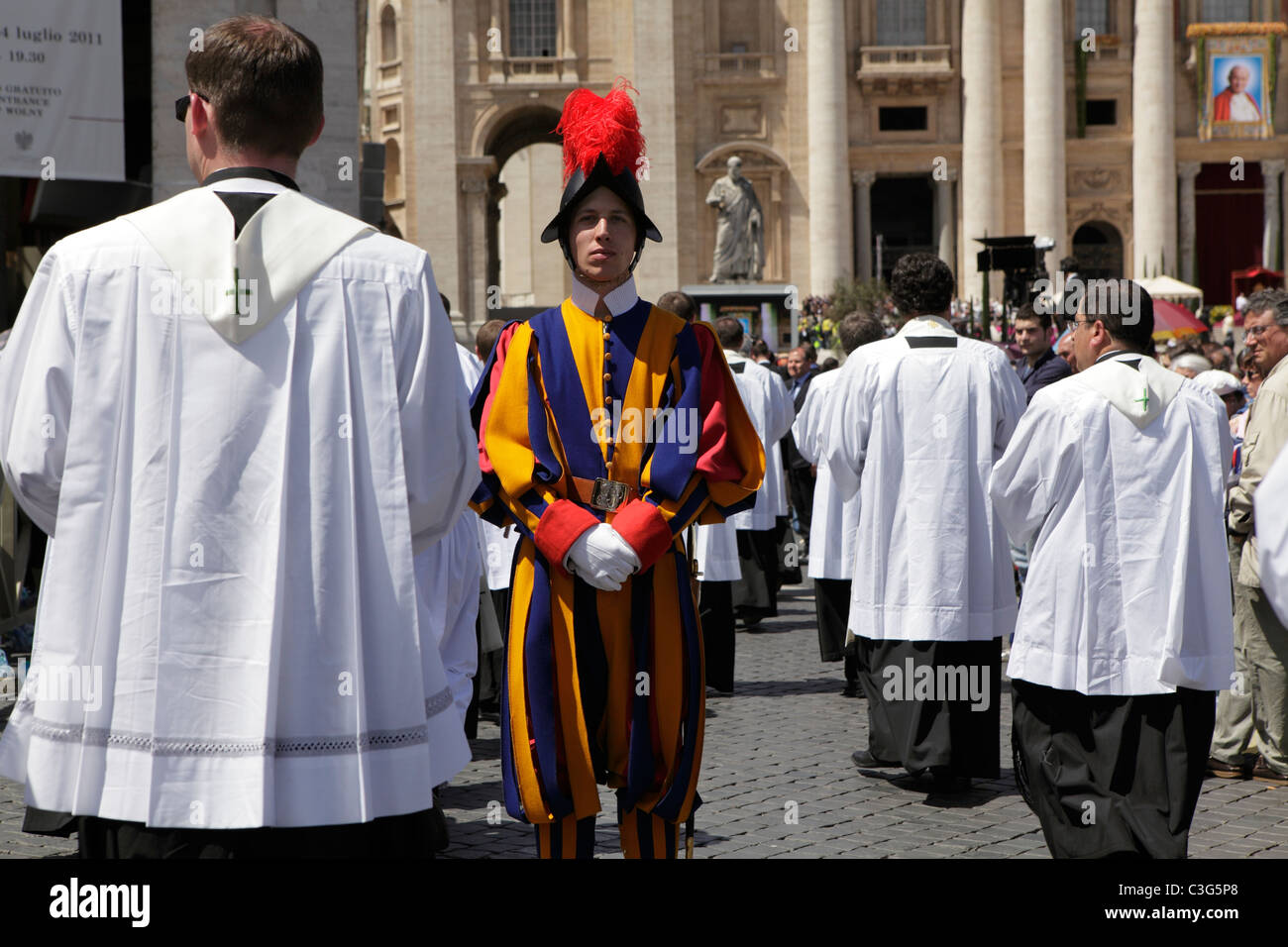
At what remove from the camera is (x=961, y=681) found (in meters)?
6.92

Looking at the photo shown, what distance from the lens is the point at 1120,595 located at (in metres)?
5.29

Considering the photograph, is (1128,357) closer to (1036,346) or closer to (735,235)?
(1036,346)

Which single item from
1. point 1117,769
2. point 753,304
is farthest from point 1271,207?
point 1117,769

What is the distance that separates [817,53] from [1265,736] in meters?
41.3

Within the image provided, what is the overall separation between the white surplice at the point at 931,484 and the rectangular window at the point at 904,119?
4291cm

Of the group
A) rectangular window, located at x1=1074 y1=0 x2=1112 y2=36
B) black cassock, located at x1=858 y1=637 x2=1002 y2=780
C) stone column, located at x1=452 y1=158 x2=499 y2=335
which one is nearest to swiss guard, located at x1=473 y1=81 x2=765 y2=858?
black cassock, located at x1=858 y1=637 x2=1002 y2=780

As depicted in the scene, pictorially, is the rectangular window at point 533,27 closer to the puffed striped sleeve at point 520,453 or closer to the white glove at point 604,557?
the puffed striped sleeve at point 520,453

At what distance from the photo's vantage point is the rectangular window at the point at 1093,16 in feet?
161

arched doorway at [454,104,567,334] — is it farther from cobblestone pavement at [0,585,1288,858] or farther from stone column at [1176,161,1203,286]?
cobblestone pavement at [0,585,1288,858]

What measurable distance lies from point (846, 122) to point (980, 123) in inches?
155

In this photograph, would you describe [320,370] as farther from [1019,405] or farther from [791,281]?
[791,281]

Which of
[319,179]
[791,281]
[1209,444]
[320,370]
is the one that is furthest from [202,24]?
[791,281]

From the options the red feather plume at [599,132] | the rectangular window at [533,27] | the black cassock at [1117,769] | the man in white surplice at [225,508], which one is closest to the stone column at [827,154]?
the rectangular window at [533,27]

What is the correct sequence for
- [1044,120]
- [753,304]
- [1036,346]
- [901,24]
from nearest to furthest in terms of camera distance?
[1036,346], [753,304], [1044,120], [901,24]
